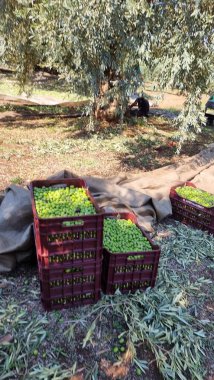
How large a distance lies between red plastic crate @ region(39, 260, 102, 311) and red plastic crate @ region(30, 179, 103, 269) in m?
0.09

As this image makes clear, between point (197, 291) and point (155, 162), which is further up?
point (197, 291)

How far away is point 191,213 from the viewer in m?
5.22

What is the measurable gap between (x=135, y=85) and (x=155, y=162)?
2.46 metres

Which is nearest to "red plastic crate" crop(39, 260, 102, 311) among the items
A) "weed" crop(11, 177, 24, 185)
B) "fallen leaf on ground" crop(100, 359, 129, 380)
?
"fallen leaf on ground" crop(100, 359, 129, 380)

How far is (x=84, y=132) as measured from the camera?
11.4 meters

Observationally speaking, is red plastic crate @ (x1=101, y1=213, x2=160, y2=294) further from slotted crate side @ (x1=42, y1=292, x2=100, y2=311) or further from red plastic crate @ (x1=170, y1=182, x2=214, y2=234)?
red plastic crate @ (x1=170, y1=182, x2=214, y2=234)

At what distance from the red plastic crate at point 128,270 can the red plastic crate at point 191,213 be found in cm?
183

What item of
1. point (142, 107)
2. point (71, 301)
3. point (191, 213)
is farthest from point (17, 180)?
point (142, 107)

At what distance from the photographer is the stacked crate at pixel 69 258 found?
2820 mm

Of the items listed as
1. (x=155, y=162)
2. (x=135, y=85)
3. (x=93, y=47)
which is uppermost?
(x=93, y=47)

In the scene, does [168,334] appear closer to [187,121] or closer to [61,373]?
[61,373]

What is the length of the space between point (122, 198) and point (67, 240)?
2.37 m

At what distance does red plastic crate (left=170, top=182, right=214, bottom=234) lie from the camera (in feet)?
16.4

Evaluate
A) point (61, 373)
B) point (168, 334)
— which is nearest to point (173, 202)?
point (168, 334)
